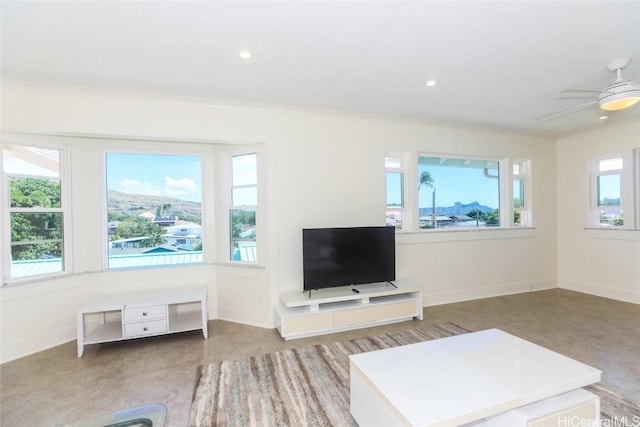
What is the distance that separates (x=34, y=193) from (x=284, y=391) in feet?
11.0

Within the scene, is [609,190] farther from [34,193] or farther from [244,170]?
[34,193]

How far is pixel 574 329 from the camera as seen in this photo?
3.42 metres

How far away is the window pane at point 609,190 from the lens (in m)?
4.56

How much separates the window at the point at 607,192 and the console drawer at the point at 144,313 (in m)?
6.54

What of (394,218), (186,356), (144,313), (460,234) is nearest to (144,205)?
(144,313)

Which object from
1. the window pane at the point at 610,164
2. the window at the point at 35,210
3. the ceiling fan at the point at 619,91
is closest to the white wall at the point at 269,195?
the window at the point at 35,210

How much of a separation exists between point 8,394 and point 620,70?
572 centimetres

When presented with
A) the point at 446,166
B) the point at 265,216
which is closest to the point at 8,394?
the point at 265,216

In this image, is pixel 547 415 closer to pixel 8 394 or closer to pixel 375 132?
pixel 375 132

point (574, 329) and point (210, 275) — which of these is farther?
point (210, 275)

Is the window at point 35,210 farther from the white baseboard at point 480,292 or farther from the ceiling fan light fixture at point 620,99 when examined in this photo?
the ceiling fan light fixture at point 620,99

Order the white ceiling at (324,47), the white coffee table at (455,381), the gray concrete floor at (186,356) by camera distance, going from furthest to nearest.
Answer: the gray concrete floor at (186,356) → the white ceiling at (324,47) → the white coffee table at (455,381)

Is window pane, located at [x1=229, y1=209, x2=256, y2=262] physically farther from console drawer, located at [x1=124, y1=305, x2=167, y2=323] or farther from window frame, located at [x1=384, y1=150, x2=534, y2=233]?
window frame, located at [x1=384, y1=150, x2=534, y2=233]

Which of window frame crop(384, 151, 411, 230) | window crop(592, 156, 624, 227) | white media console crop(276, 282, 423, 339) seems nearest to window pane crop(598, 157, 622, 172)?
window crop(592, 156, 624, 227)
